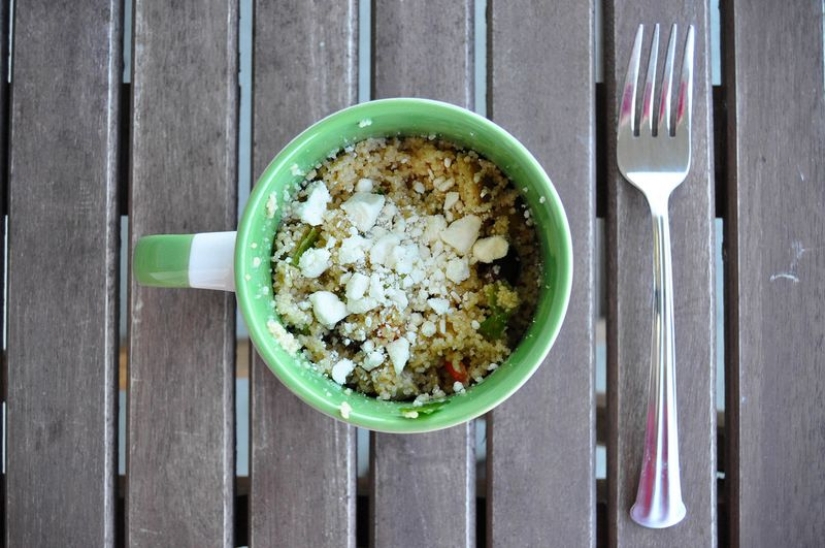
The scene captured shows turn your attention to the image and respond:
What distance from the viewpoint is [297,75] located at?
69 centimetres

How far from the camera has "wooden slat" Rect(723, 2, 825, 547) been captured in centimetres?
71

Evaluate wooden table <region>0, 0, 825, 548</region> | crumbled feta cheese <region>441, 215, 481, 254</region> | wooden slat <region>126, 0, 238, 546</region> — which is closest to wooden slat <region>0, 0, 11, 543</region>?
wooden table <region>0, 0, 825, 548</region>

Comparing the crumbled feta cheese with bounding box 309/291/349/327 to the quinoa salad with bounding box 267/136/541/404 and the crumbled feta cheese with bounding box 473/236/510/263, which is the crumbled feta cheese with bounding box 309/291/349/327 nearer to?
the quinoa salad with bounding box 267/136/541/404

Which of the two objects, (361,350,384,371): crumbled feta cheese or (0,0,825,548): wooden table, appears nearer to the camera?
(361,350,384,371): crumbled feta cheese

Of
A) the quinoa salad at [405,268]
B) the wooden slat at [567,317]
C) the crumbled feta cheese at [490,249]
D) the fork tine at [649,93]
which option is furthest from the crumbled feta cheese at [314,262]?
the fork tine at [649,93]

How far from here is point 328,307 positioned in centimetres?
57

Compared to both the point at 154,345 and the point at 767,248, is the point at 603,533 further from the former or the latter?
the point at 154,345

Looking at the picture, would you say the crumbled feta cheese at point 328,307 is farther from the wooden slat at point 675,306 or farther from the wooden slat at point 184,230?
the wooden slat at point 675,306

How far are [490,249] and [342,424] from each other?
24 centimetres

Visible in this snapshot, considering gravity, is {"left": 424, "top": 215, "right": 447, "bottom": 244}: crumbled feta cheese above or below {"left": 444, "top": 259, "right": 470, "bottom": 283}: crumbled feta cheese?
above

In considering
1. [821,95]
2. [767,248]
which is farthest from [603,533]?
[821,95]

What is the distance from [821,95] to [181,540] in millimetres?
765

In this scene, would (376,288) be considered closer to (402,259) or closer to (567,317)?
(402,259)

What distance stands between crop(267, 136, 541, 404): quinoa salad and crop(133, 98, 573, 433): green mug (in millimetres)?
12
